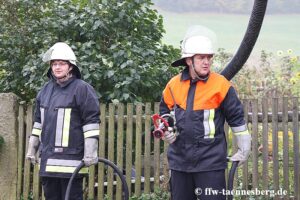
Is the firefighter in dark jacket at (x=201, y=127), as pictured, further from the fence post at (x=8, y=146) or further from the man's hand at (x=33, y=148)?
the fence post at (x=8, y=146)

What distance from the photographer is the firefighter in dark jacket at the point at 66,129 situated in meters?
3.74

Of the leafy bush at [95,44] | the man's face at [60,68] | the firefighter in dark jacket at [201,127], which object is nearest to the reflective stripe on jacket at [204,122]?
the firefighter in dark jacket at [201,127]

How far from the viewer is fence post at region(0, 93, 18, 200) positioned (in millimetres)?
5328

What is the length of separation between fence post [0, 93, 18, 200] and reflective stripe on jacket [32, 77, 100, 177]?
1702mm

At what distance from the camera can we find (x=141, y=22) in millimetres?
6168

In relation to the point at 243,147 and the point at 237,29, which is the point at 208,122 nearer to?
the point at 243,147

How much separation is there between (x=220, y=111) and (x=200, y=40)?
1.74 feet

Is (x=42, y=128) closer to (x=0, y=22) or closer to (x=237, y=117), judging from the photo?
(x=237, y=117)

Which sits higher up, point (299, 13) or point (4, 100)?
point (299, 13)

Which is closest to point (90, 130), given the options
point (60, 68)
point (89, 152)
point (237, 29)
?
point (89, 152)

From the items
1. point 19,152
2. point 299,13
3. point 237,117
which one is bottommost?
point 19,152

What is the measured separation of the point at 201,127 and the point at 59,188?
52.2 inches

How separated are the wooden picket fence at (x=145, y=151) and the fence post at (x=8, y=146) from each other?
0.11m

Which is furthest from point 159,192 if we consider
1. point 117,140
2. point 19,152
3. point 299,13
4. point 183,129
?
point 299,13
